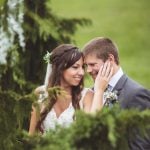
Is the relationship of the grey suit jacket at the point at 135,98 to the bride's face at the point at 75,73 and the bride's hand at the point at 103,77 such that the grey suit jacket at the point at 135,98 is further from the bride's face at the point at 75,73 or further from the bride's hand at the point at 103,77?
the bride's face at the point at 75,73

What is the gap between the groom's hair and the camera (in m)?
6.18

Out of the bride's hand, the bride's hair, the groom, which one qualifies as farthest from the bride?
the bride's hand

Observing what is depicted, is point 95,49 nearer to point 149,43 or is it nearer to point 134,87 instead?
point 134,87

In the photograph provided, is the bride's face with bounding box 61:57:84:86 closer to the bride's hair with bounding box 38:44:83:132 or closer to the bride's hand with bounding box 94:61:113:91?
the bride's hair with bounding box 38:44:83:132

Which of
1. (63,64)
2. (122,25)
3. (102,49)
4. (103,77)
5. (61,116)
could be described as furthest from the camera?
(122,25)

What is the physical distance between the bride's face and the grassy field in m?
16.9

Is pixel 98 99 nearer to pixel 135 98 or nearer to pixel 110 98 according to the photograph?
pixel 110 98

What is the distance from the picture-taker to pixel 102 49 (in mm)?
6211

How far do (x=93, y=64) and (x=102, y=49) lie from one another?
0.55ft

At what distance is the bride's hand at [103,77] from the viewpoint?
5855 millimetres

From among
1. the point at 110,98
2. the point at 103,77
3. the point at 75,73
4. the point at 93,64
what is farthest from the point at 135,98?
the point at 75,73

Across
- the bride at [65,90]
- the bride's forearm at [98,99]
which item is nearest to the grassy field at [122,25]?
the bride at [65,90]

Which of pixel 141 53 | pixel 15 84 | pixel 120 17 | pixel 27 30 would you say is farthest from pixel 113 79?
pixel 120 17

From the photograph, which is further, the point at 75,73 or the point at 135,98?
the point at 75,73
